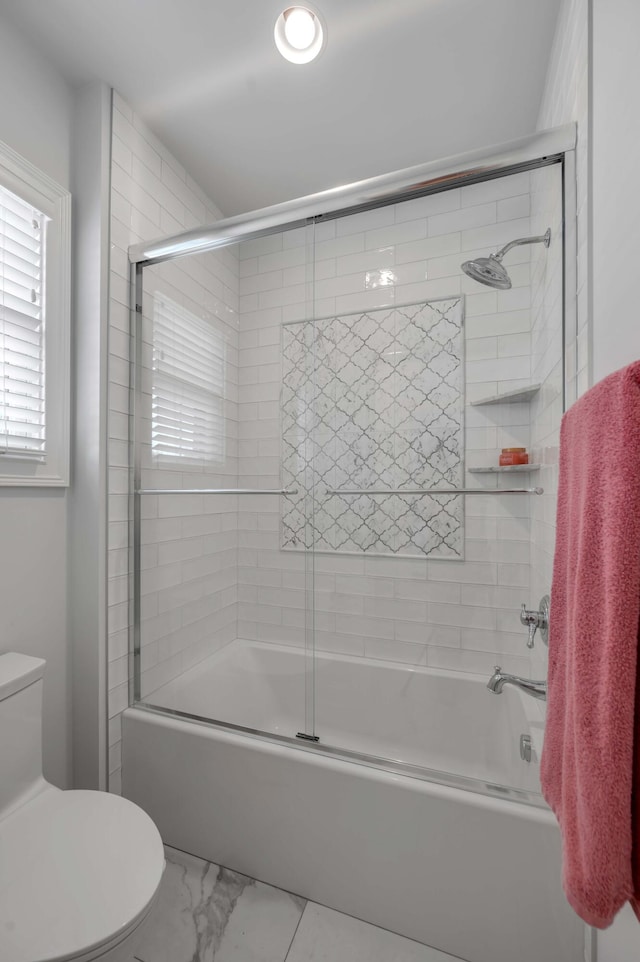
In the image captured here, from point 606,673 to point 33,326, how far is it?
1754mm

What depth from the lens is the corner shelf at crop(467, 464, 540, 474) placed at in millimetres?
1513

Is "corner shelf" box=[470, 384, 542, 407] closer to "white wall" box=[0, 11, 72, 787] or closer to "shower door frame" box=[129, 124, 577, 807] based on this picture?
"shower door frame" box=[129, 124, 577, 807]

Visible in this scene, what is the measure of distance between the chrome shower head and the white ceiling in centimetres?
66

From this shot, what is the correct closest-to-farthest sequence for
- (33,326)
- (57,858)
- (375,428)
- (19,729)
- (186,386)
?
(57,858), (19,729), (33,326), (375,428), (186,386)

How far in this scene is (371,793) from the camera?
1309 mm

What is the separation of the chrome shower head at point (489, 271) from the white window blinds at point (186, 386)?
1.01m

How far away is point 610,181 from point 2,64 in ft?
5.77

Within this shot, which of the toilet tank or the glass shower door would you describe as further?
the glass shower door

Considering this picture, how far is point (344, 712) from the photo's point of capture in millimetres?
1732

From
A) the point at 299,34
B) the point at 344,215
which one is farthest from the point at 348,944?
the point at 299,34

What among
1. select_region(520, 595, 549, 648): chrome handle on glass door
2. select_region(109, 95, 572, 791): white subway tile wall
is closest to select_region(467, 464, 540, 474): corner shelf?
select_region(109, 95, 572, 791): white subway tile wall

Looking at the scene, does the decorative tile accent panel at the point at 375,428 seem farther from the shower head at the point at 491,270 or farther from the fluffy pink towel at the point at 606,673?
the fluffy pink towel at the point at 606,673

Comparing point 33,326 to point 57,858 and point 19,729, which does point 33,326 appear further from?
point 57,858

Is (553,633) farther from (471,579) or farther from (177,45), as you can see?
(177,45)
